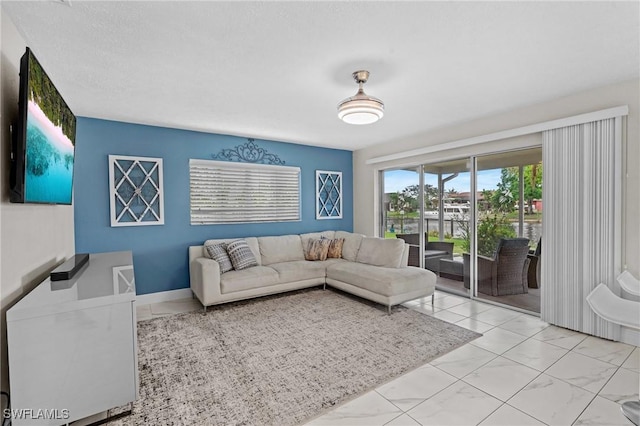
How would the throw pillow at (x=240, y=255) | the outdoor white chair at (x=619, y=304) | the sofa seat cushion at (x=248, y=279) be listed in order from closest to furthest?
the outdoor white chair at (x=619, y=304), the sofa seat cushion at (x=248, y=279), the throw pillow at (x=240, y=255)

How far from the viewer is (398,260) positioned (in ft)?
14.0

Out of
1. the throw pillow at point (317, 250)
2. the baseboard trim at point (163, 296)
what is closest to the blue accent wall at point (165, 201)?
the baseboard trim at point (163, 296)

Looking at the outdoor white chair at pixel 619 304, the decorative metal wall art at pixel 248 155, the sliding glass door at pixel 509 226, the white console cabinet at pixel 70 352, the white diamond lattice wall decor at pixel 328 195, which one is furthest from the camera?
the white diamond lattice wall decor at pixel 328 195

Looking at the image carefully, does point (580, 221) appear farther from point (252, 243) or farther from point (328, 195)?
point (252, 243)

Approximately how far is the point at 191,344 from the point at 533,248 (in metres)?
3.93

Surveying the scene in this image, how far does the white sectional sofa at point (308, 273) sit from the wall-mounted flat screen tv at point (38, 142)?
1.87 m

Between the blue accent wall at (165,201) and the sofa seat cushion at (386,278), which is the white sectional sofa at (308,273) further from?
the blue accent wall at (165,201)

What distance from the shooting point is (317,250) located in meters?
4.89

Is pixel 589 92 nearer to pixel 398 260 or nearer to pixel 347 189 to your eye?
pixel 398 260

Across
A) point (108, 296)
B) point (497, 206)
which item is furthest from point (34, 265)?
point (497, 206)

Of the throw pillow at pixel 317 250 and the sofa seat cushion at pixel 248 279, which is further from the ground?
the throw pillow at pixel 317 250

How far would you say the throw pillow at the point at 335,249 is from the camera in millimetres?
4992

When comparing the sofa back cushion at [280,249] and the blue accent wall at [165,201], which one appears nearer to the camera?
the blue accent wall at [165,201]

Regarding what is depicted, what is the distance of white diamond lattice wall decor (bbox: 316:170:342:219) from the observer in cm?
Answer: 568
